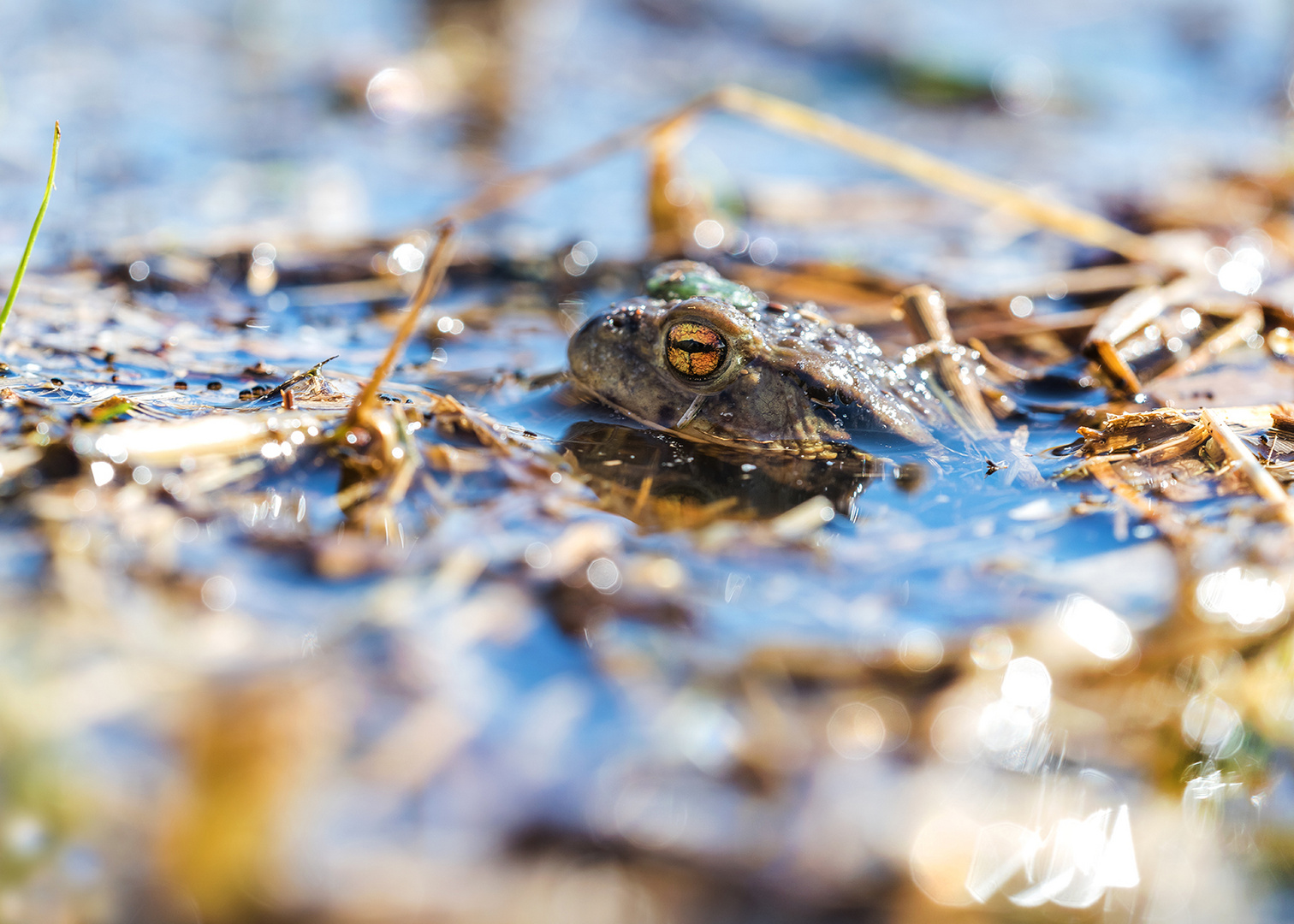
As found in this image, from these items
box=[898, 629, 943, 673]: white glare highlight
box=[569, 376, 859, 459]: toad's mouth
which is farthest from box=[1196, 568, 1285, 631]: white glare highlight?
box=[569, 376, 859, 459]: toad's mouth

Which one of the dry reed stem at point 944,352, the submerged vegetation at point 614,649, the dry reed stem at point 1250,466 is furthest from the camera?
the dry reed stem at point 944,352

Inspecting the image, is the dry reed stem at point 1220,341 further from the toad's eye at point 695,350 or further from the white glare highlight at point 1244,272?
the toad's eye at point 695,350

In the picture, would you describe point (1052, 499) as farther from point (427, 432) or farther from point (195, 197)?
point (195, 197)

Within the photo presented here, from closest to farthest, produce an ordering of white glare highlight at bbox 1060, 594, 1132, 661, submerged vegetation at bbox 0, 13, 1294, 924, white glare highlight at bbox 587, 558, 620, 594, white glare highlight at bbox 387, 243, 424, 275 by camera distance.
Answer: submerged vegetation at bbox 0, 13, 1294, 924, white glare highlight at bbox 1060, 594, 1132, 661, white glare highlight at bbox 587, 558, 620, 594, white glare highlight at bbox 387, 243, 424, 275

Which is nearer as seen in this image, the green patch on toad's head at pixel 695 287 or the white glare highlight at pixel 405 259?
the green patch on toad's head at pixel 695 287

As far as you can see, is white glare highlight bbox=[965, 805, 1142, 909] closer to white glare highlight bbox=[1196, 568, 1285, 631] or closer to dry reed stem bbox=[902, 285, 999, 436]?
white glare highlight bbox=[1196, 568, 1285, 631]

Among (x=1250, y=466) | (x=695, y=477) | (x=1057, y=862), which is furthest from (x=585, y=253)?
(x=1057, y=862)

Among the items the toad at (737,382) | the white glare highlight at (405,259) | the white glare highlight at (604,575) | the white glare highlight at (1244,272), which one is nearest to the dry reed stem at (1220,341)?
the white glare highlight at (1244,272)
